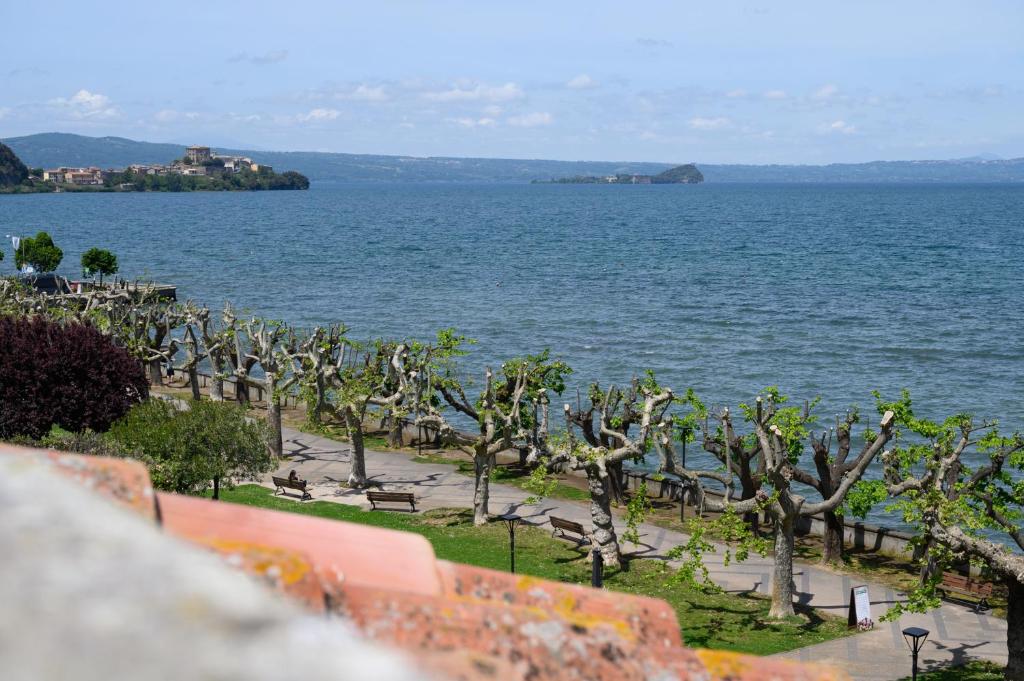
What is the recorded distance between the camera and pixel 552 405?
5081 centimetres

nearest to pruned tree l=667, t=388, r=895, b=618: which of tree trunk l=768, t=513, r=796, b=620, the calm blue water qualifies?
tree trunk l=768, t=513, r=796, b=620

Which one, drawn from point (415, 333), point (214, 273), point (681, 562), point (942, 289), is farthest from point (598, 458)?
point (214, 273)

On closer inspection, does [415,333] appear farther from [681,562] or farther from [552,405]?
[681,562]

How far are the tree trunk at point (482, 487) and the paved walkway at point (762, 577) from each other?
1832 millimetres

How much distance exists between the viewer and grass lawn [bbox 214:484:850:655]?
76.6 feet

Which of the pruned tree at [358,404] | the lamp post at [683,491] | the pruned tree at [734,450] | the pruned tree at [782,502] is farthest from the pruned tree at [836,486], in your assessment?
the pruned tree at [358,404]

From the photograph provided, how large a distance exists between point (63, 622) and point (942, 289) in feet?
331

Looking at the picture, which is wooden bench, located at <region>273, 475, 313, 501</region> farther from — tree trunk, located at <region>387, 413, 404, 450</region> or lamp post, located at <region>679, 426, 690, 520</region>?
lamp post, located at <region>679, 426, 690, 520</region>

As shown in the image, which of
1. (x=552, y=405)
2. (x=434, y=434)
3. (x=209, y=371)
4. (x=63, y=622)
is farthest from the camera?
(x=209, y=371)

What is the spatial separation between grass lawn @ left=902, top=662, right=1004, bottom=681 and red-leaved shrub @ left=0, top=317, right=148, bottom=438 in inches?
972

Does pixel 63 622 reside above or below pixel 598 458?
above

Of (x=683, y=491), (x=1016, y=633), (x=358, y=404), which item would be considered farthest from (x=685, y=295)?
(x=1016, y=633)

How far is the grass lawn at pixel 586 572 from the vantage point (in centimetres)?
2335

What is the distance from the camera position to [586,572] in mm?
27594
